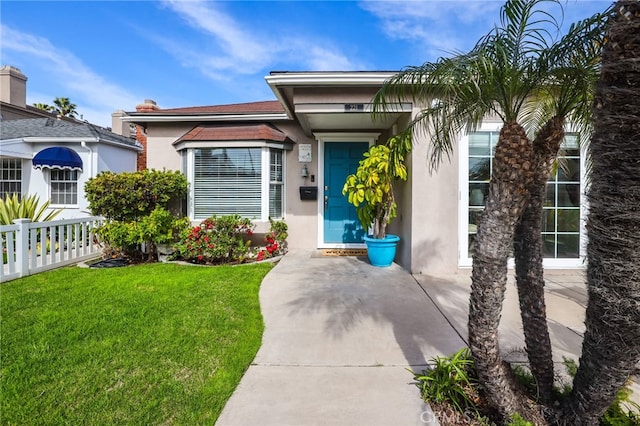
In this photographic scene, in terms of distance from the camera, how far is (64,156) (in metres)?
9.20

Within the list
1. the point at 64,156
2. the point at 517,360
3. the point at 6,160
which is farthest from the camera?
the point at 6,160

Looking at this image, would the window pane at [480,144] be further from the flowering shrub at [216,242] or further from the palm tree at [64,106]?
the palm tree at [64,106]

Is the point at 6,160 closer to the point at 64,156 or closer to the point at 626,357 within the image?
the point at 64,156

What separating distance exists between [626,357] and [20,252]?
7.37 m

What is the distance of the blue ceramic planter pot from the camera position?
598 centimetres

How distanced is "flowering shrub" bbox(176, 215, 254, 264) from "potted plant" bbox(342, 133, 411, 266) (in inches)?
96.5

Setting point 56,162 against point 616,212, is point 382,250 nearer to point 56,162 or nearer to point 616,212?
point 616,212

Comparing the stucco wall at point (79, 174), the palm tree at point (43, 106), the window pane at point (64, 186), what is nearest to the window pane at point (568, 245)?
the stucco wall at point (79, 174)

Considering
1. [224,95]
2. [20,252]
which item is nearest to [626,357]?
[20,252]

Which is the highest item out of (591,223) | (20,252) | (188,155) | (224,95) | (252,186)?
(224,95)

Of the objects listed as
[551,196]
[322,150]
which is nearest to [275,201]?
[322,150]

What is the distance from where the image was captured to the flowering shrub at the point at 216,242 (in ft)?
21.2

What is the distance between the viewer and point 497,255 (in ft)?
5.81

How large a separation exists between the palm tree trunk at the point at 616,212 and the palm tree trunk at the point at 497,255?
324 mm
